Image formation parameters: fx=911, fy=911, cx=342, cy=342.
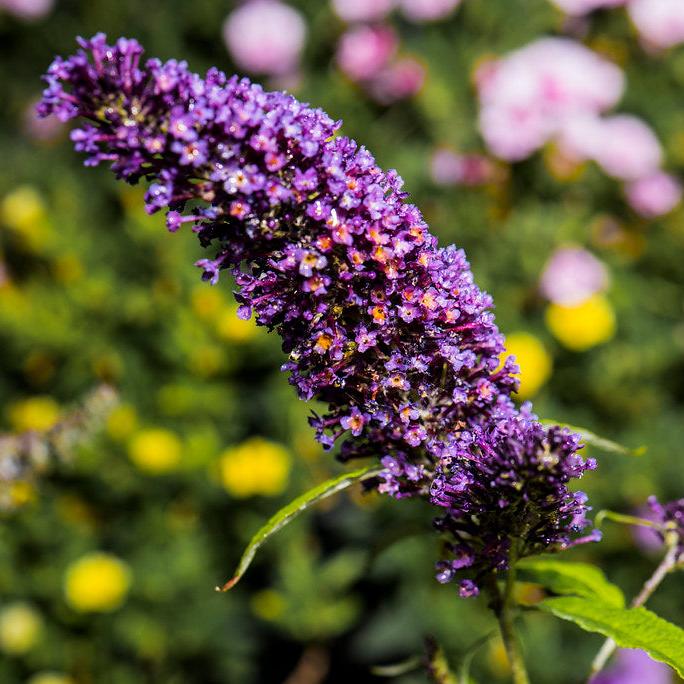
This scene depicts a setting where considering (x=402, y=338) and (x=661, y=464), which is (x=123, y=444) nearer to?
(x=661, y=464)

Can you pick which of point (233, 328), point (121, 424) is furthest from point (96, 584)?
point (233, 328)

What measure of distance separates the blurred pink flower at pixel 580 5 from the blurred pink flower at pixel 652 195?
899 mm

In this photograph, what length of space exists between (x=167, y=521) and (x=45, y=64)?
10.3ft

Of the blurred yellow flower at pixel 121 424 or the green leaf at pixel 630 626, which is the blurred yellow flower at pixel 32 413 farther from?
the green leaf at pixel 630 626

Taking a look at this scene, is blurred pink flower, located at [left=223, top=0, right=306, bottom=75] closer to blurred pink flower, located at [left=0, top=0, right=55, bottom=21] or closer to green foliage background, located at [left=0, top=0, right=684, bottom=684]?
green foliage background, located at [left=0, top=0, right=684, bottom=684]

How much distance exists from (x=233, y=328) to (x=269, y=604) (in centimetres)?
99

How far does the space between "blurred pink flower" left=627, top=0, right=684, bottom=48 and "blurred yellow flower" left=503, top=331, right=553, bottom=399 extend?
193cm

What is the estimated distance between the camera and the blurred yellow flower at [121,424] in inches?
127

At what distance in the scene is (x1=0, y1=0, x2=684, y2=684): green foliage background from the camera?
3111 mm

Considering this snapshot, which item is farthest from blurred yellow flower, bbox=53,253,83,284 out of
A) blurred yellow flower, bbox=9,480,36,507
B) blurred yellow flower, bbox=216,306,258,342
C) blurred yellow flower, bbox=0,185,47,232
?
blurred yellow flower, bbox=9,480,36,507

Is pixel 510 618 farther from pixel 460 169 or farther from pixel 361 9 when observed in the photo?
pixel 361 9

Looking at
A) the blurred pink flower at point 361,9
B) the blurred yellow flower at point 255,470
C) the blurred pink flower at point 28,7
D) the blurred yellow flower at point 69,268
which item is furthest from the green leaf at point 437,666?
the blurred pink flower at point 28,7

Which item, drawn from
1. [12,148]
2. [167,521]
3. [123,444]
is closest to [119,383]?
[123,444]

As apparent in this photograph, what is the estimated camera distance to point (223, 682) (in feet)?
10.5
